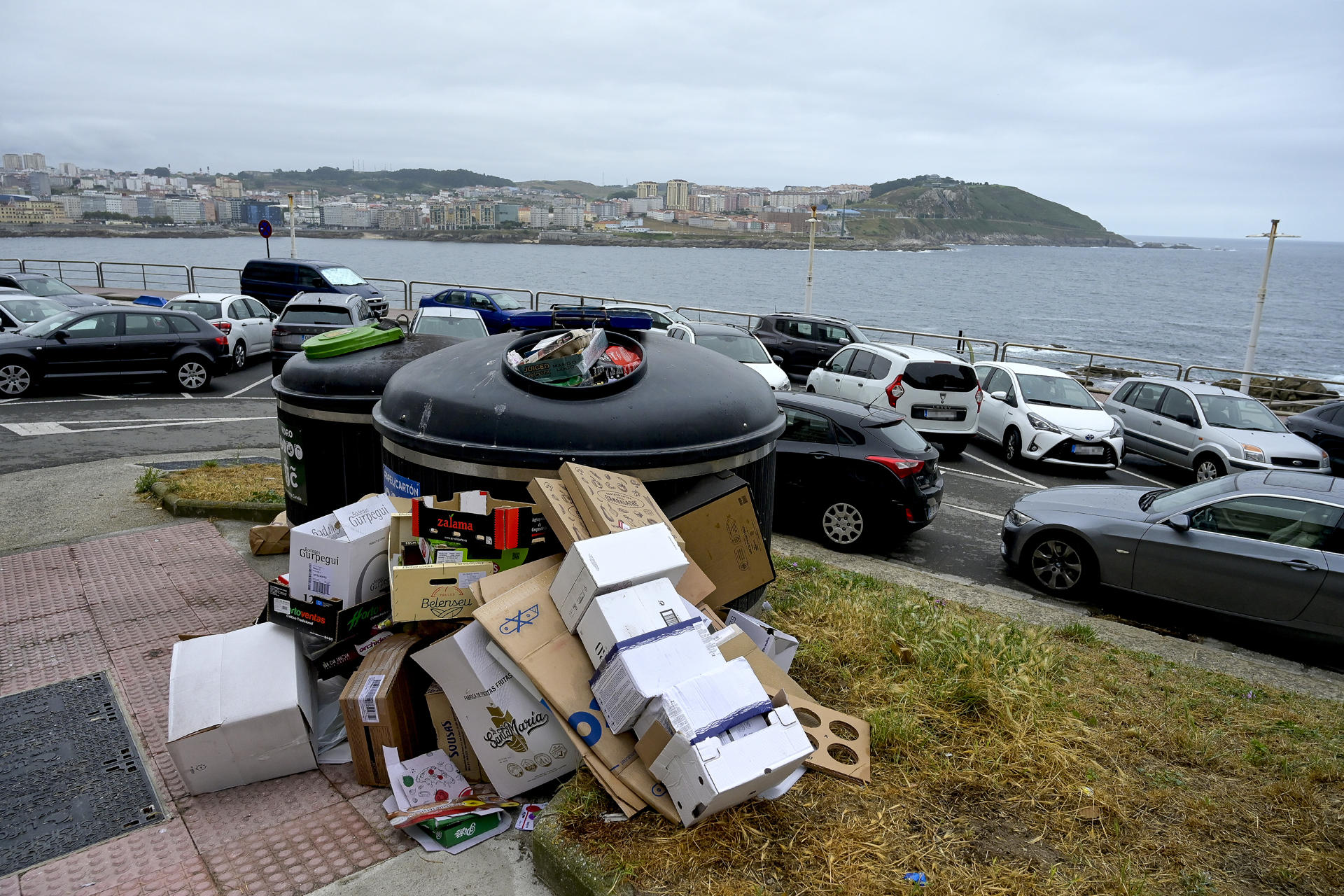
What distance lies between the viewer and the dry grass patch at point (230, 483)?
8836 mm

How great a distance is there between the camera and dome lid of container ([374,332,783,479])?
521cm

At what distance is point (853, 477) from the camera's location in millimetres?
9523

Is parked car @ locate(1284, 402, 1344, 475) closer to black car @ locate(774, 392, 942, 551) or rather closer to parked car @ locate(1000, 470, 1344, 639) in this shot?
parked car @ locate(1000, 470, 1344, 639)

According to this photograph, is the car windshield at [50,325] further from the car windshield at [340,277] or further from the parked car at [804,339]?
the parked car at [804,339]

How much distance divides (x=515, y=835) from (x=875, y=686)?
219 centimetres

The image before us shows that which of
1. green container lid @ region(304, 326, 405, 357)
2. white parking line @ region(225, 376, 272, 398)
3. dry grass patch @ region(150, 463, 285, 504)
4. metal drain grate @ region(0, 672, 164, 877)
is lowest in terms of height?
white parking line @ region(225, 376, 272, 398)

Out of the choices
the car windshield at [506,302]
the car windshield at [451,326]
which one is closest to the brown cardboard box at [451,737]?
the car windshield at [451,326]

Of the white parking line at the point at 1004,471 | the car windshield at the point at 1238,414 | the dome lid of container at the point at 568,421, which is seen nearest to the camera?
the dome lid of container at the point at 568,421

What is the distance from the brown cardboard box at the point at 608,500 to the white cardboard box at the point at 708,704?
103cm

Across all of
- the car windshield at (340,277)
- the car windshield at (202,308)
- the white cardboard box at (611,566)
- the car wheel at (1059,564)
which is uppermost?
the car windshield at (340,277)

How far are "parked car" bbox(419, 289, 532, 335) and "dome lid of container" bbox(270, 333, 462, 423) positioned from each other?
15.8 metres

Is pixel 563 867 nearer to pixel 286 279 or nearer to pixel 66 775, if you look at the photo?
pixel 66 775

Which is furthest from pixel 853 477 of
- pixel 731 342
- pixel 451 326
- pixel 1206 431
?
pixel 451 326

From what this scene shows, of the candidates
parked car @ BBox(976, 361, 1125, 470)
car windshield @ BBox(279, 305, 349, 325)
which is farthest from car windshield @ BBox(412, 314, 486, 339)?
parked car @ BBox(976, 361, 1125, 470)
